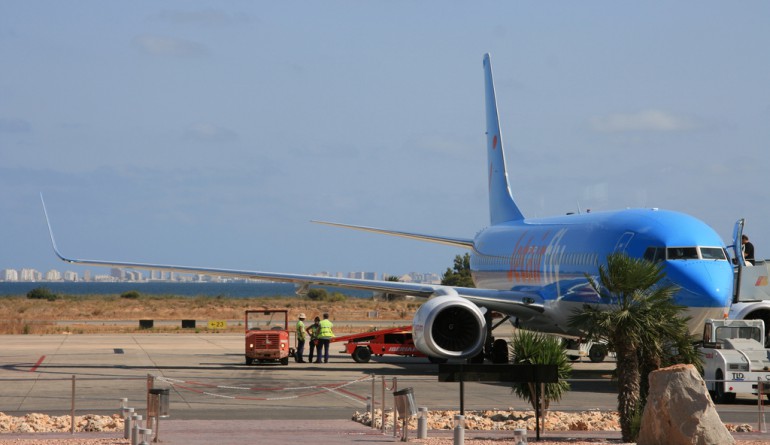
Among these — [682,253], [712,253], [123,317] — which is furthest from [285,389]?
[123,317]

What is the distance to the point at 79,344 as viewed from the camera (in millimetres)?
41219

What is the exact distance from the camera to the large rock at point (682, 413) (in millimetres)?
13273

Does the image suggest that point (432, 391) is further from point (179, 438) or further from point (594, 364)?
point (594, 364)

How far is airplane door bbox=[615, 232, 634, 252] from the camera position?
24203 mm

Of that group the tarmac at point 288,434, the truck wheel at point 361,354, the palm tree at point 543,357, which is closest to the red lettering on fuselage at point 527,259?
the truck wheel at point 361,354

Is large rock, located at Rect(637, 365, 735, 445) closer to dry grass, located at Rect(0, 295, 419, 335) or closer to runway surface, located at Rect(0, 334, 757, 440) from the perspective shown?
runway surface, located at Rect(0, 334, 757, 440)

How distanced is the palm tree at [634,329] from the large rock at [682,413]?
4.16 feet

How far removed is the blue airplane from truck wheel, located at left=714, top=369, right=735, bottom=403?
3.93 ft

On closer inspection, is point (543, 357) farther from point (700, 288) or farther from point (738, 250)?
point (738, 250)

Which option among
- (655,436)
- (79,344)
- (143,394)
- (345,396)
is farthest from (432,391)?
(79,344)

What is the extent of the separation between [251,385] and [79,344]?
18436mm

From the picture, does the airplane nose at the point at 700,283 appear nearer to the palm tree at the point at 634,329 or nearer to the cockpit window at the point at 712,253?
the cockpit window at the point at 712,253

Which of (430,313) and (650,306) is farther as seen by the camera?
(430,313)

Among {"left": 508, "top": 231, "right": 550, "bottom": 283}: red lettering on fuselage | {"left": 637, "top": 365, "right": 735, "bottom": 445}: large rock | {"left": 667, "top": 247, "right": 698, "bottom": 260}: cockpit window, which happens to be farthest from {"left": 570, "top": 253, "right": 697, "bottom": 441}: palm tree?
{"left": 508, "top": 231, "right": 550, "bottom": 283}: red lettering on fuselage
